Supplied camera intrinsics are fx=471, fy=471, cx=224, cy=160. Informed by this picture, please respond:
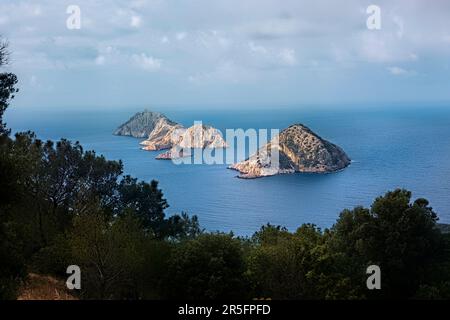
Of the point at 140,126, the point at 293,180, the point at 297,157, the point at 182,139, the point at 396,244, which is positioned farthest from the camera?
the point at 140,126

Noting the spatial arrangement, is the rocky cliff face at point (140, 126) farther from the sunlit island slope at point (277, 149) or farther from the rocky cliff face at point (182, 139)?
the sunlit island slope at point (277, 149)

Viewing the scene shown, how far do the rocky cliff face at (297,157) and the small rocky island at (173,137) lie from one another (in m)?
5.85

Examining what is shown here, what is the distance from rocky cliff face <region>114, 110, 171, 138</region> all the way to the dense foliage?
54.5 meters

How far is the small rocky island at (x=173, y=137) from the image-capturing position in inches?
2376

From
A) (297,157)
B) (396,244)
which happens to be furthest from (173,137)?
(396,244)

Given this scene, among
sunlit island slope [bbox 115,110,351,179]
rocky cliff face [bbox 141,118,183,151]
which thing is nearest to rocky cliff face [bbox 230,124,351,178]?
sunlit island slope [bbox 115,110,351,179]

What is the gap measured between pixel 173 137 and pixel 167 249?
52.2 m

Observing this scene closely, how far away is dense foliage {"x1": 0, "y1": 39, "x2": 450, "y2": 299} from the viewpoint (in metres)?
9.55

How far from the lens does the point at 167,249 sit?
443 inches

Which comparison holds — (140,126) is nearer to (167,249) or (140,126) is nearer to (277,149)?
(277,149)

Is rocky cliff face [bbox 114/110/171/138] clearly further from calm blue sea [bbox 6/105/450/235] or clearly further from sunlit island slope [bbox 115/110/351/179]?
sunlit island slope [bbox 115/110/351/179]

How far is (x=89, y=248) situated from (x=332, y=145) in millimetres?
51628

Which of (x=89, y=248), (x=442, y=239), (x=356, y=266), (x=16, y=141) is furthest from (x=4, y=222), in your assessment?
(x=442, y=239)
